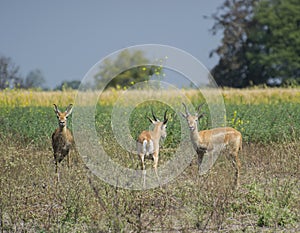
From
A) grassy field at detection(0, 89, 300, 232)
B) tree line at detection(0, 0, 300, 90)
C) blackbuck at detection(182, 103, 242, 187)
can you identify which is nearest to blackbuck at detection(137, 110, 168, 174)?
grassy field at detection(0, 89, 300, 232)

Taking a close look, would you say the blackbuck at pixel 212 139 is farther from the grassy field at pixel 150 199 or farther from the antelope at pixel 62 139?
the antelope at pixel 62 139

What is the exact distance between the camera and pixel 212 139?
33.9 ft

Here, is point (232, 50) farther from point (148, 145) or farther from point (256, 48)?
point (148, 145)

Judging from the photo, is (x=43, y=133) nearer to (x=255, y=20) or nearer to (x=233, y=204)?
(x=233, y=204)

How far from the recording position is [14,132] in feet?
50.3

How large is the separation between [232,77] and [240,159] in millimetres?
40242

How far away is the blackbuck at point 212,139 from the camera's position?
1022 cm

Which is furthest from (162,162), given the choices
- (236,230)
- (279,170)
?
(236,230)

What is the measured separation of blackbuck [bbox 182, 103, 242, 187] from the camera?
10219 mm

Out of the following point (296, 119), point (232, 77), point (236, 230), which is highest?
point (232, 77)

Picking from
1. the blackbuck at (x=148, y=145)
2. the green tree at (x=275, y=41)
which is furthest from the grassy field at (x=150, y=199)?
the green tree at (x=275, y=41)

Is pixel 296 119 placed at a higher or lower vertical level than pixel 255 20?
lower

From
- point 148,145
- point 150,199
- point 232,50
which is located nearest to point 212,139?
point 148,145

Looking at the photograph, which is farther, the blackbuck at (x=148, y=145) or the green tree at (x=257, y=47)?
the green tree at (x=257, y=47)
